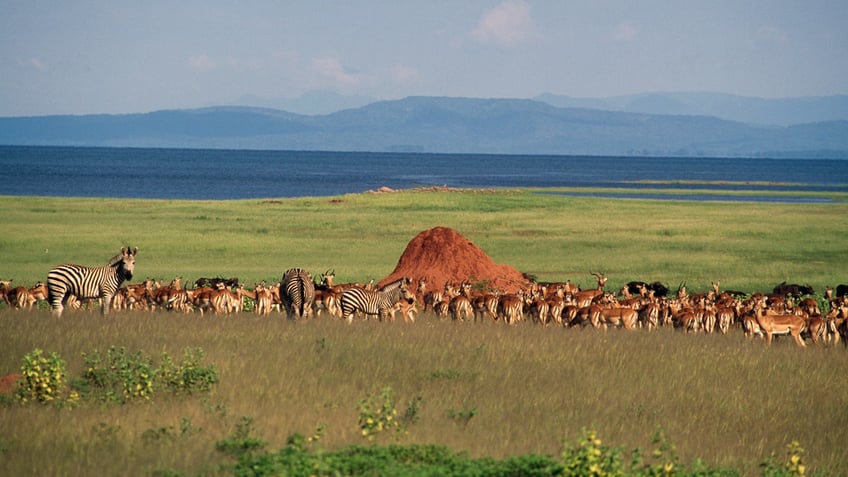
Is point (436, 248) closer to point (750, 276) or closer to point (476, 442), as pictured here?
point (750, 276)

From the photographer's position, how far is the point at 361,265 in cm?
4341

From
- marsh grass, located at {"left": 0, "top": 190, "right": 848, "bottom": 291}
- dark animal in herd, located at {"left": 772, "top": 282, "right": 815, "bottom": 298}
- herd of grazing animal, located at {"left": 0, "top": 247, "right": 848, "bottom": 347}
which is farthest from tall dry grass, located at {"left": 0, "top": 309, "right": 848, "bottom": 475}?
marsh grass, located at {"left": 0, "top": 190, "right": 848, "bottom": 291}

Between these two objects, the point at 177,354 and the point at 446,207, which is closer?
the point at 177,354

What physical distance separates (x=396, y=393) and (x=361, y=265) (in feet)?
89.7

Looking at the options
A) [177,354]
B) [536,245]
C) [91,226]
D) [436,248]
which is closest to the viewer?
[177,354]

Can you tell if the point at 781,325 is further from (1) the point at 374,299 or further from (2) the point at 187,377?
(2) the point at 187,377

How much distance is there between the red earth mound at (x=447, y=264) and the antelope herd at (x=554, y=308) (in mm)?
2853

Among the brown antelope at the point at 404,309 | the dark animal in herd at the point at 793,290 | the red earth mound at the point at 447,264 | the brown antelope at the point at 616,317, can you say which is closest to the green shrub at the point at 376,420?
the brown antelope at the point at 404,309

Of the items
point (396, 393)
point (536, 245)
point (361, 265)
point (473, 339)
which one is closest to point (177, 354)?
point (396, 393)

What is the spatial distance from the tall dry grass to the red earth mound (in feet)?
24.9

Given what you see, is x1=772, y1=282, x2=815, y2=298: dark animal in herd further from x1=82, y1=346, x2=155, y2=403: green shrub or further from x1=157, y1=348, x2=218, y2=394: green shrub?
x1=82, y1=346, x2=155, y2=403: green shrub

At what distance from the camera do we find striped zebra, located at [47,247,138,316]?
23.7m

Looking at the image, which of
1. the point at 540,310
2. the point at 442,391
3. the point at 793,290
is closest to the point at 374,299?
the point at 540,310

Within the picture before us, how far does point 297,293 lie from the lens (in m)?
24.6
